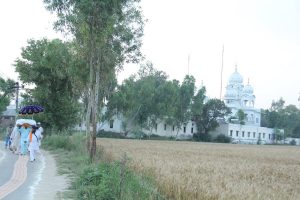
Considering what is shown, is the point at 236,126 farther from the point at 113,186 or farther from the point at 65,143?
the point at 113,186

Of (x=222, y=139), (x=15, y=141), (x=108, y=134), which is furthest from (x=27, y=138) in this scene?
(x=222, y=139)

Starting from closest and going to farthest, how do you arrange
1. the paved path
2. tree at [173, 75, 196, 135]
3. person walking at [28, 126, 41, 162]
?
the paved path → person walking at [28, 126, 41, 162] → tree at [173, 75, 196, 135]

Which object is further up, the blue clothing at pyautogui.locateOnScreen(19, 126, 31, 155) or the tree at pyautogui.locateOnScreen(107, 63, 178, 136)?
the tree at pyautogui.locateOnScreen(107, 63, 178, 136)

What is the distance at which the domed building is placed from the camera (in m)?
125

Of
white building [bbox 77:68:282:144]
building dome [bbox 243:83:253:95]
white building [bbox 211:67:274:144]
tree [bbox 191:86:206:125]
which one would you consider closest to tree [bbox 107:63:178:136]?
white building [bbox 77:68:282:144]

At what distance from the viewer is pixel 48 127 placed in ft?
123

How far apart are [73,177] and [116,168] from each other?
3.25 metres

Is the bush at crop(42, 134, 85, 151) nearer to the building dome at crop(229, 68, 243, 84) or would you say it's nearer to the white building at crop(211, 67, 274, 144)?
the white building at crop(211, 67, 274, 144)

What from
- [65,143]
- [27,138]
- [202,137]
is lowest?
[65,143]

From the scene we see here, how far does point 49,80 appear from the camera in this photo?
3659 centimetres

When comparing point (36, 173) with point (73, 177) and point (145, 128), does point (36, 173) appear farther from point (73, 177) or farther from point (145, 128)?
point (145, 128)

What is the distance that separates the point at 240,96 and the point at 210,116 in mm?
28747

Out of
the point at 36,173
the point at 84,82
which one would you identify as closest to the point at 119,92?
the point at 84,82

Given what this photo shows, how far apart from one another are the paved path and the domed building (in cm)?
10792
